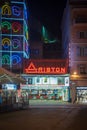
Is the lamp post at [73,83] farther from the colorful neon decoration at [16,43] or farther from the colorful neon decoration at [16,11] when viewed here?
the colorful neon decoration at [16,11]

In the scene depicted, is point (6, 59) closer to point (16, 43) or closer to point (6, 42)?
point (6, 42)

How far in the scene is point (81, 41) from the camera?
62.0 m

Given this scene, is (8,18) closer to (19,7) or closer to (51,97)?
(19,7)

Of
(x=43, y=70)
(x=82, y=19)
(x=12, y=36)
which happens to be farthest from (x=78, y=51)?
(x=12, y=36)

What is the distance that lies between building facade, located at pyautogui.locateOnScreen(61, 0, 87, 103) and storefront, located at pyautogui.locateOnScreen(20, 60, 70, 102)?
56.5 inches

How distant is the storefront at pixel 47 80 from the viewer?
61809 millimetres

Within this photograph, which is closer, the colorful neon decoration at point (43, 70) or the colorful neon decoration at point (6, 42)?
the colorful neon decoration at point (43, 70)

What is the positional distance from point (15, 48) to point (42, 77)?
6.82 metres

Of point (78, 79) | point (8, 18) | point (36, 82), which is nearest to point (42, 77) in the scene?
point (36, 82)

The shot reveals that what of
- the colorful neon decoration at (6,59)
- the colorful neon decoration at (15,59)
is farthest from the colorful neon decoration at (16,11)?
the colorful neon decoration at (6,59)

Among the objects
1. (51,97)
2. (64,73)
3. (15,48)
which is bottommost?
(51,97)

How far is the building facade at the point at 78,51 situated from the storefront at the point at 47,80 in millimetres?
1436

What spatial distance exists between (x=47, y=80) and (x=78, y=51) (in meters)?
7.24

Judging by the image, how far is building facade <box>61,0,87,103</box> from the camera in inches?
2422
